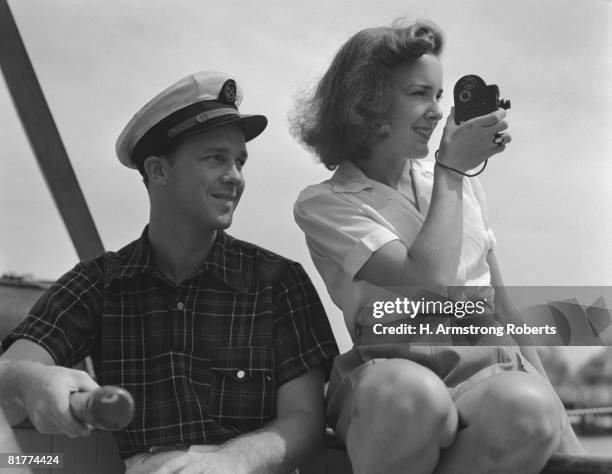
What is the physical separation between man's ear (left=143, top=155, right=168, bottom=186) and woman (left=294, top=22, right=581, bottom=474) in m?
0.29

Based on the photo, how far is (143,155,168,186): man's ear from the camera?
1763 mm

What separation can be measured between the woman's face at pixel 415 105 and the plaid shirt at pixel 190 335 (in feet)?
1.13

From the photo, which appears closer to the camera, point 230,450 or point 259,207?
point 230,450

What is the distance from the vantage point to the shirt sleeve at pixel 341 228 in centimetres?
159

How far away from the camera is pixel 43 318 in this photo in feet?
5.44

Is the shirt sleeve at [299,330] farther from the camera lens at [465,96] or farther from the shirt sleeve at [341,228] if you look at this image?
the camera lens at [465,96]

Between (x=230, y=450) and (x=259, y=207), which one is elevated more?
(x=259, y=207)

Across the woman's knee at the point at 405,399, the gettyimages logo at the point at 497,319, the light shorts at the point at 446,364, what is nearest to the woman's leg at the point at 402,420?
the woman's knee at the point at 405,399

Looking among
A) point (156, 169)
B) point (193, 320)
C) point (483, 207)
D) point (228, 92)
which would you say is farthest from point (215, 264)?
point (483, 207)

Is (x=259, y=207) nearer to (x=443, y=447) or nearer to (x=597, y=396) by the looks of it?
(x=443, y=447)

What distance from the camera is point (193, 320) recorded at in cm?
168

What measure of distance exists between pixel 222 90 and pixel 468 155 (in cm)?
55

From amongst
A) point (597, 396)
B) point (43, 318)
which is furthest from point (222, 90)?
point (597, 396)

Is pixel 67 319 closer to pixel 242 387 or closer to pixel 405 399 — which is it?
pixel 242 387
